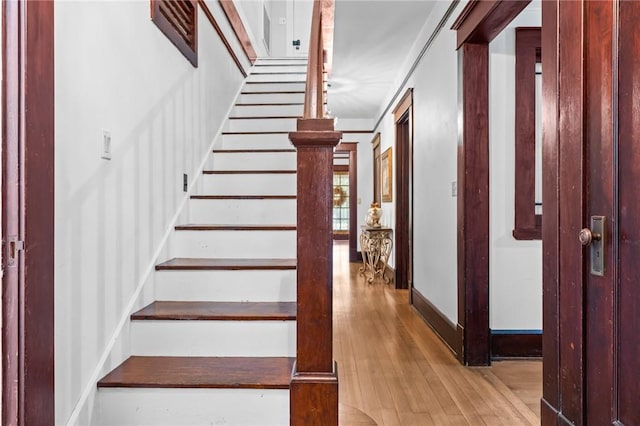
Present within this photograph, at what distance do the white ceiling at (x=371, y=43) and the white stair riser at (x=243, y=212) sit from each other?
168 cm

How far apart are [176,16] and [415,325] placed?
9.14 feet

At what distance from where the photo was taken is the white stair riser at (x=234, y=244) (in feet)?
7.75

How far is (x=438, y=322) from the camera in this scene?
3.16m

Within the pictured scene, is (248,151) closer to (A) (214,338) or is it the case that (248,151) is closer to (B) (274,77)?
(A) (214,338)

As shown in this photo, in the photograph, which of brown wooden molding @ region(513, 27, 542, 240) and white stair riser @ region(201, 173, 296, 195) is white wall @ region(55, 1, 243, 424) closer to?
white stair riser @ region(201, 173, 296, 195)

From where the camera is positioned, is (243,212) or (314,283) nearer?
(314,283)

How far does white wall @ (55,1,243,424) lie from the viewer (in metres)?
1.36

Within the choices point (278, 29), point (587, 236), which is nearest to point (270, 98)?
point (587, 236)

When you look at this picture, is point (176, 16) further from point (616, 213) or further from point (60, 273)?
point (616, 213)

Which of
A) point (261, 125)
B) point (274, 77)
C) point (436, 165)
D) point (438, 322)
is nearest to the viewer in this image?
point (438, 322)

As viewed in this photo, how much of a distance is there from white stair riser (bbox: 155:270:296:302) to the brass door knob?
4.00 feet

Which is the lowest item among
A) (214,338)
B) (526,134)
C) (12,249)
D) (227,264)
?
(214,338)

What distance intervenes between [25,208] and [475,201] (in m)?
2.31

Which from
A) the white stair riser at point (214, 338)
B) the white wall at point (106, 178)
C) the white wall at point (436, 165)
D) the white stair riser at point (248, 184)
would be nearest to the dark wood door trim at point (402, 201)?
the white wall at point (436, 165)
